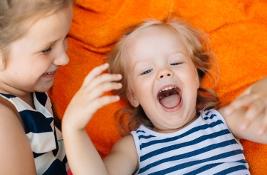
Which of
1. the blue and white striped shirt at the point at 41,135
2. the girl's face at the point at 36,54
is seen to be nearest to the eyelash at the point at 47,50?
the girl's face at the point at 36,54

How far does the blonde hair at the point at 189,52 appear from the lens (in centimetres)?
145

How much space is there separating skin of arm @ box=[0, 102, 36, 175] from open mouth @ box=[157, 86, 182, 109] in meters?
0.34

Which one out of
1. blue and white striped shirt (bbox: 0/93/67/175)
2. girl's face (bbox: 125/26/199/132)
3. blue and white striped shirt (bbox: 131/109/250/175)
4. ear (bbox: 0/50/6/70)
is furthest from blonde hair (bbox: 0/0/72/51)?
blue and white striped shirt (bbox: 131/109/250/175)

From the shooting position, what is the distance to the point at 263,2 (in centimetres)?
153

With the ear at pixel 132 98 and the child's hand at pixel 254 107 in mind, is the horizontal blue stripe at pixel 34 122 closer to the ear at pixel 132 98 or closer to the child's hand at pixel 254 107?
the ear at pixel 132 98

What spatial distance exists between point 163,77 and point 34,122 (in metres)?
0.31

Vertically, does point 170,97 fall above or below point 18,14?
below

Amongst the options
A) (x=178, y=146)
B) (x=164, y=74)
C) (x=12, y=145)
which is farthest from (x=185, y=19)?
(x=12, y=145)

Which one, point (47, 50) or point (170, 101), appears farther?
point (170, 101)

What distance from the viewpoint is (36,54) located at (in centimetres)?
121

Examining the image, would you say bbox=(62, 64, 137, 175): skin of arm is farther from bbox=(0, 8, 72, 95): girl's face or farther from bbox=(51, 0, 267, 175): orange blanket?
bbox=(51, 0, 267, 175): orange blanket

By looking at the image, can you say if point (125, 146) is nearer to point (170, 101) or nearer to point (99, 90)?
point (170, 101)

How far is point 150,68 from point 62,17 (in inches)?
10.5

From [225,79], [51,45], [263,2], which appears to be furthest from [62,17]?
[263,2]
